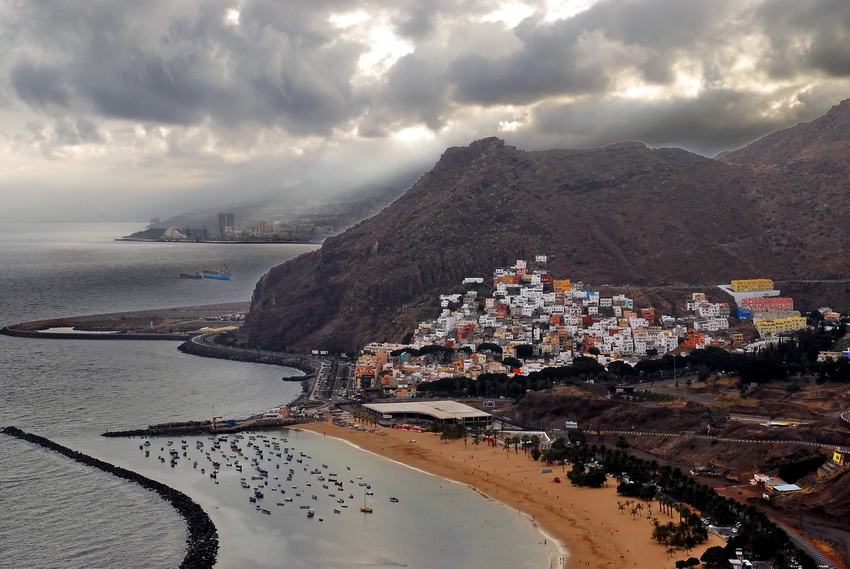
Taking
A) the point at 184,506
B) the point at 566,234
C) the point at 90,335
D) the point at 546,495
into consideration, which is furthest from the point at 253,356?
the point at 546,495

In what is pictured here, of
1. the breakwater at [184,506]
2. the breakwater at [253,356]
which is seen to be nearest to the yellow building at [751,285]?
the breakwater at [253,356]

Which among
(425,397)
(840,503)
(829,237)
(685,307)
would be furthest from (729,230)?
(840,503)

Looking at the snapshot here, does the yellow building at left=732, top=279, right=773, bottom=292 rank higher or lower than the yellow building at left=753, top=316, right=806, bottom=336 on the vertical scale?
higher

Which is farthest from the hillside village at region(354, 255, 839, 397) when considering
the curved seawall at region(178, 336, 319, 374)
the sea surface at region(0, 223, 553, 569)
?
the sea surface at region(0, 223, 553, 569)

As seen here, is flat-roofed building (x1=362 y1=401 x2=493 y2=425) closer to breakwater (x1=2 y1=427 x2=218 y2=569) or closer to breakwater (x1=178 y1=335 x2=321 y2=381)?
breakwater (x1=2 y1=427 x2=218 y2=569)

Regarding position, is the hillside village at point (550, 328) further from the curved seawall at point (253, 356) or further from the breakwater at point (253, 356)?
the curved seawall at point (253, 356)

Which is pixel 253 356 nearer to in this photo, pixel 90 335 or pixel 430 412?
pixel 90 335

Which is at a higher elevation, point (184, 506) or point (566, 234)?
point (566, 234)
